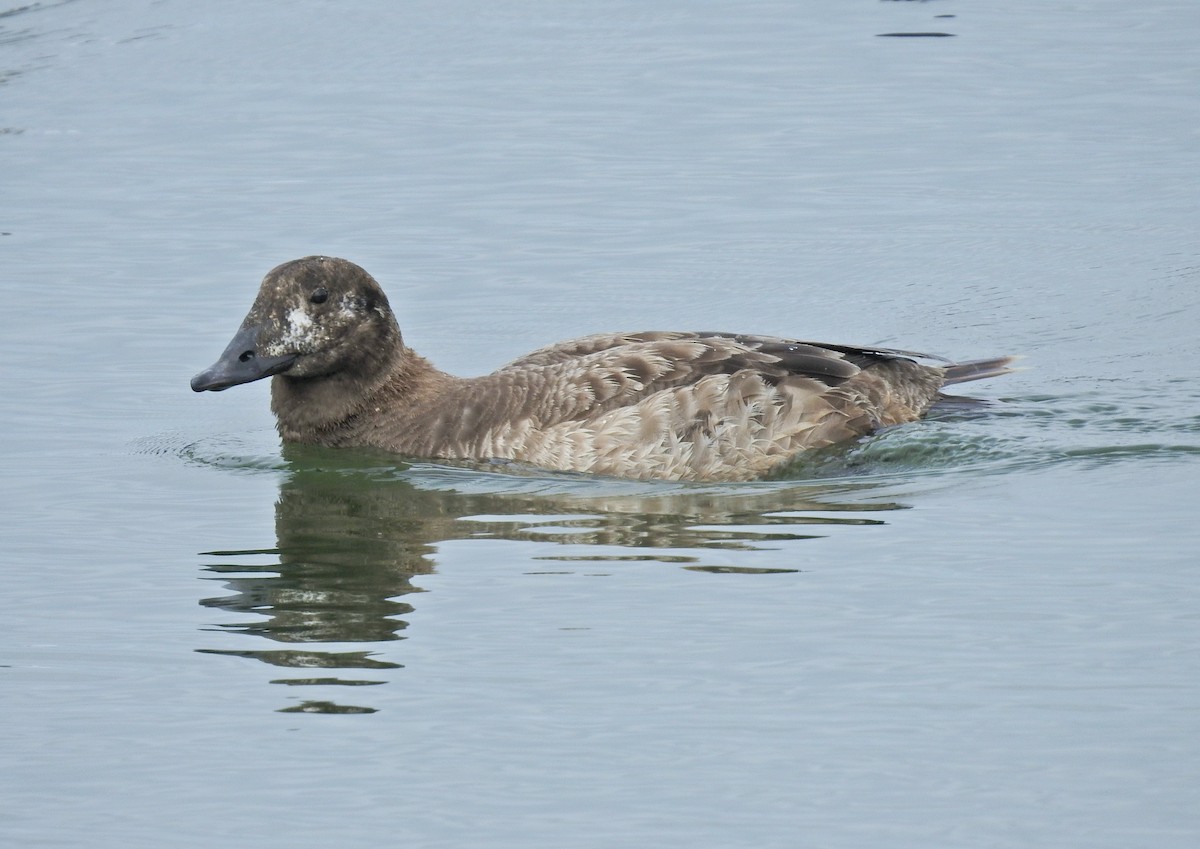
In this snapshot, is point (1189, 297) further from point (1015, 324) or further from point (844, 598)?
point (844, 598)

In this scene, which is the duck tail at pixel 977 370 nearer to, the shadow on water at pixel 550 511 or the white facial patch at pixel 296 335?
the shadow on water at pixel 550 511

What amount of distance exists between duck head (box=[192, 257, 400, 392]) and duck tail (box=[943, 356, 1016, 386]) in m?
3.36

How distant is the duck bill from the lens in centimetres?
1118

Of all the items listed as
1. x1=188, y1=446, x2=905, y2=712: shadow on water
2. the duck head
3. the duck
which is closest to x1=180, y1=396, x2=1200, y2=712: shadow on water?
x1=188, y1=446, x2=905, y2=712: shadow on water

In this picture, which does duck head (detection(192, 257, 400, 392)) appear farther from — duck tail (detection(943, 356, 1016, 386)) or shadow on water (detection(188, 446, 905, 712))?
duck tail (detection(943, 356, 1016, 386))

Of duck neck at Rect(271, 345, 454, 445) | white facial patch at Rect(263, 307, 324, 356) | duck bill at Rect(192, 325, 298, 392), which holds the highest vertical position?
white facial patch at Rect(263, 307, 324, 356)

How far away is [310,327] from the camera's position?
11.5 meters

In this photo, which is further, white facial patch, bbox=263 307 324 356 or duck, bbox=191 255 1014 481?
white facial patch, bbox=263 307 324 356

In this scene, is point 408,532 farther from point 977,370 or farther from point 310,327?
point 977,370

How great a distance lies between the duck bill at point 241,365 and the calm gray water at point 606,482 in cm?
57

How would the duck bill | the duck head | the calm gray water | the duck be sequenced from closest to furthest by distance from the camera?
the calm gray water, the duck, the duck bill, the duck head

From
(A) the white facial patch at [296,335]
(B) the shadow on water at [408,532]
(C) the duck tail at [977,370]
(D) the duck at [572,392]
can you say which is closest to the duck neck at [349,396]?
(D) the duck at [572,392]

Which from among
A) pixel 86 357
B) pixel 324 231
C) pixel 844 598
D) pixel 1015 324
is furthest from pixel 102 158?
pixel 844 598

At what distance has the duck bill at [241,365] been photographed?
36.7 ft
